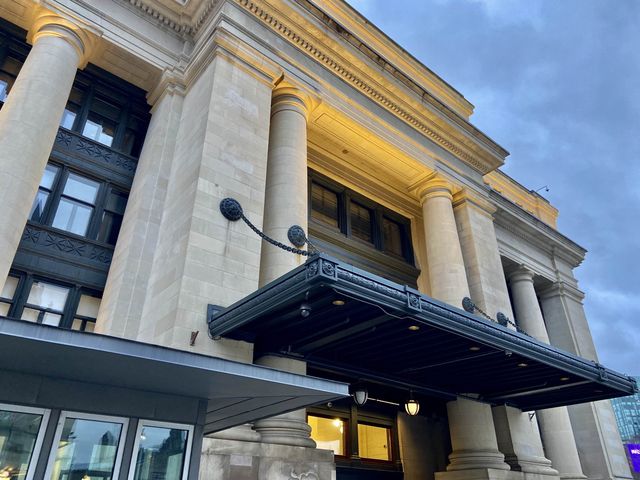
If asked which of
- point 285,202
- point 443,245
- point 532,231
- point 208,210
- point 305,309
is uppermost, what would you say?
point 532,231

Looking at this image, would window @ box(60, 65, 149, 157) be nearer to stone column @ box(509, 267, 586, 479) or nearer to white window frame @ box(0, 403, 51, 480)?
white window frame @ box(0, 403, 51, 480)

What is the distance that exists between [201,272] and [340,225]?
31.2ft

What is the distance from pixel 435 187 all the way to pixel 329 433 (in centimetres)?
1023

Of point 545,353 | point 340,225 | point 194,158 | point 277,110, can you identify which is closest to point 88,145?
point 194,158

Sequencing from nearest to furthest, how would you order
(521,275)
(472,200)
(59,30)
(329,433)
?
1. (59,30)
2. (329,433)
3. (472,200)
4. (521,275)

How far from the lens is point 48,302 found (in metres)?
11.8

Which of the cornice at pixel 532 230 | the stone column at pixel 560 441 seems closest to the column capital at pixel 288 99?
the cornice at pixel 532 230

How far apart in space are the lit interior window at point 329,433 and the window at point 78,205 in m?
8.90

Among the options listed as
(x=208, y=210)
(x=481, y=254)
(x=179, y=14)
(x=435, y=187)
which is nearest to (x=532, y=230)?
(x=481, y=254)

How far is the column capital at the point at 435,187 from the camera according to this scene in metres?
19.9

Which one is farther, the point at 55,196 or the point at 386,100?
the point at 386,100

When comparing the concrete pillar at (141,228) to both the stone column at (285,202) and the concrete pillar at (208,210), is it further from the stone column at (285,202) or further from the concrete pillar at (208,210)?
the stone column at (285,202)

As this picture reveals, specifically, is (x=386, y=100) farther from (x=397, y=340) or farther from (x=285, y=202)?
(x=397, y=340)

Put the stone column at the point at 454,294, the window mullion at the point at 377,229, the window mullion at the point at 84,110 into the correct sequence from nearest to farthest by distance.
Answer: the window mullion at the point at 84,110
the stone column at the point at 454,294
the window mullion at the point at 377,229
